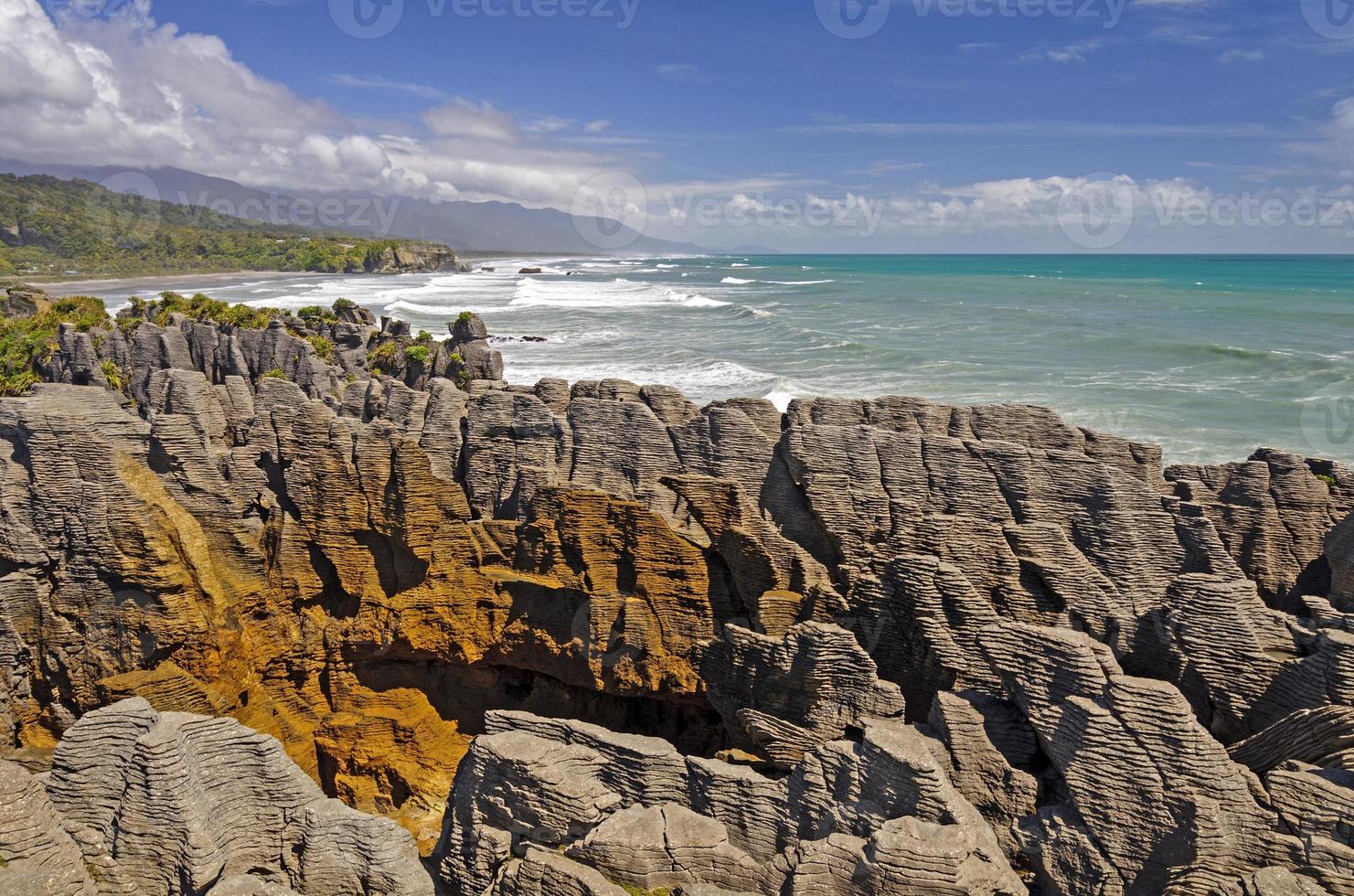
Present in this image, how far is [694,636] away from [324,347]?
79.5 ft

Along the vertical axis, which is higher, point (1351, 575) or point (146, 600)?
point (1351, 575)

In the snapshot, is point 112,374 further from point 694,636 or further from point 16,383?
point 694,636

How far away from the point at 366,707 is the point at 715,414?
573 cm

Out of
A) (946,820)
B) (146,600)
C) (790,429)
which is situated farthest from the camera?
(790,429)

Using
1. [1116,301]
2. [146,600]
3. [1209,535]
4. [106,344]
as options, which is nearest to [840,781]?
[1209,535]

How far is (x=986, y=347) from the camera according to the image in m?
52.7

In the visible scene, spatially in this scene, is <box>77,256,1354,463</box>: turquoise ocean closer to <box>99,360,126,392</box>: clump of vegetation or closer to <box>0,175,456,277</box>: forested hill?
<box>99,360,126,392</box>: clump of vegetation

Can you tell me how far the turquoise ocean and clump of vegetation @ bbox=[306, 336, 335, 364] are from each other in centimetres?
934

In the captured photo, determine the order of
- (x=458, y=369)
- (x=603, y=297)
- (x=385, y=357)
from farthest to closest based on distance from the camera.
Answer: (x=603, y=297) < (x=385, y=357) < (x=458, y=369)

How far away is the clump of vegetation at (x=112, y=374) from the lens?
68.6ft

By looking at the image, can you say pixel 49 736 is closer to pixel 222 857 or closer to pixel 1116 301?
pixel 222 857

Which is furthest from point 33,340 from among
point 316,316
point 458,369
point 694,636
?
point 694,636

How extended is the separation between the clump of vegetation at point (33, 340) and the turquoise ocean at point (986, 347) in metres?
17.1

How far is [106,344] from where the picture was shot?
24.2 meters
